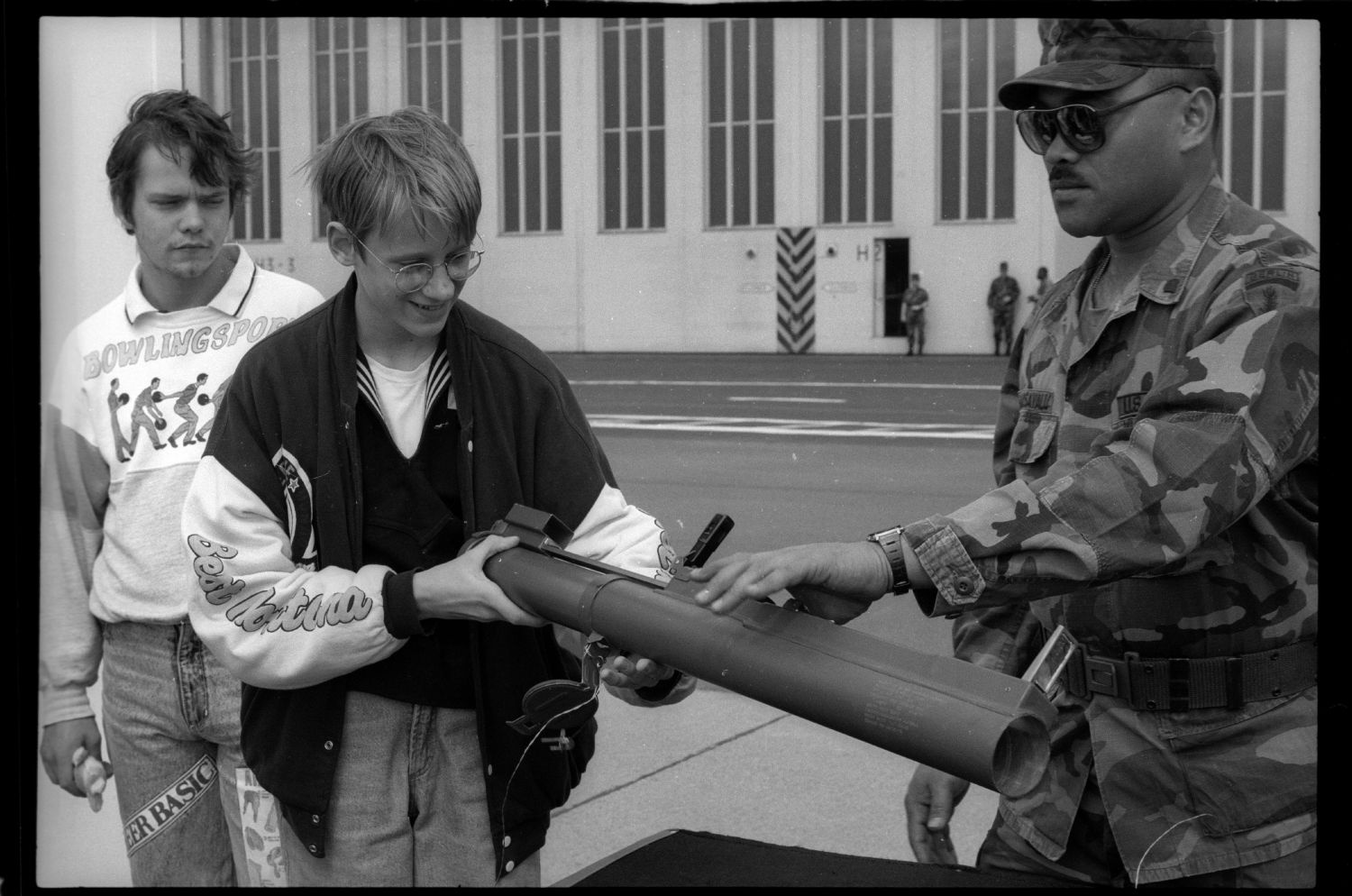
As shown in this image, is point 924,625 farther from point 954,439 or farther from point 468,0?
point 468,0

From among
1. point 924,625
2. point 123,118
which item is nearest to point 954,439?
point 924,625

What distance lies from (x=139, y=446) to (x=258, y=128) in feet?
1.75

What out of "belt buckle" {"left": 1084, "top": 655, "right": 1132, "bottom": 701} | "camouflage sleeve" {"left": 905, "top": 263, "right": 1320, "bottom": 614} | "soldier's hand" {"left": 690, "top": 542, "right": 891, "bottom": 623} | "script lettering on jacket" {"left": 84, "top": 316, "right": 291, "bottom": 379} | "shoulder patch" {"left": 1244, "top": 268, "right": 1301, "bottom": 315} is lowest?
"belt buckle" {"left": 1084, "top": 655, "right": 1132, "bottom": 701}

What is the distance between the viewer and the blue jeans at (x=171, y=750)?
2.32 metres

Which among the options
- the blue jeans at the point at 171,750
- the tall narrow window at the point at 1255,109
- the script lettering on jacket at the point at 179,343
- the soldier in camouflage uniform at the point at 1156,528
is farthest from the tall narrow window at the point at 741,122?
the blue jeans at the point at 171,750

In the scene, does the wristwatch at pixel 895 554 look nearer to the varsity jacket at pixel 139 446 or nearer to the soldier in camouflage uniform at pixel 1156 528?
the soldier in camouflage uniform at pixel 1156 528

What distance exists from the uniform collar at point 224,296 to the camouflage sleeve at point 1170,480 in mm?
1164

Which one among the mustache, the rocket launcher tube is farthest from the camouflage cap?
the rocket launcher tube

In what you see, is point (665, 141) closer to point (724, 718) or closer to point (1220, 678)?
point (1220, 678)

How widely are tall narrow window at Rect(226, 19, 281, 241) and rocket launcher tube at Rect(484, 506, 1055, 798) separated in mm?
756

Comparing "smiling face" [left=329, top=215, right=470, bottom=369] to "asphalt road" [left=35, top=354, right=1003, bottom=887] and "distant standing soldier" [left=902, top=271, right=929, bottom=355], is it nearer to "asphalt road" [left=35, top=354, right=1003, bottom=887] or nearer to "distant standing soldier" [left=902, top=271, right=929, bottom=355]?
"asphalt road" [left=35, top=354, right=1003, bottom=887]

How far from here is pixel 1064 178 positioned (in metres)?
1.90

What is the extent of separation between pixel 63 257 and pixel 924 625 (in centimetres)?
383

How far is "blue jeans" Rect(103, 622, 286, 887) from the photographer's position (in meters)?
2.32
